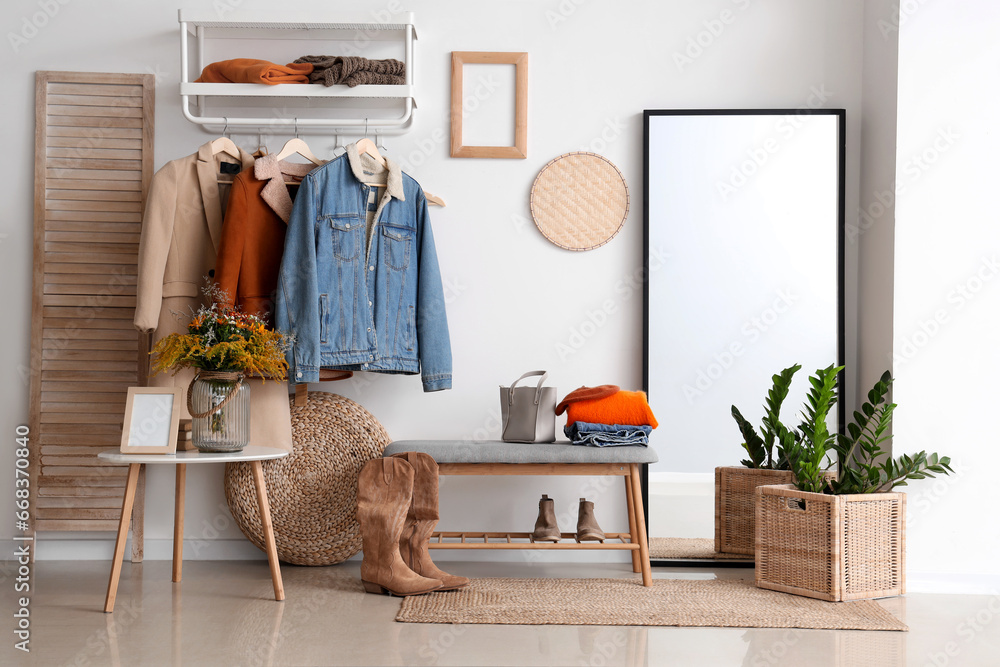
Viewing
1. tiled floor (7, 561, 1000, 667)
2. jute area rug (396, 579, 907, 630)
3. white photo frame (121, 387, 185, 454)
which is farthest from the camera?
white photo frame (121, 387, 185, 454)

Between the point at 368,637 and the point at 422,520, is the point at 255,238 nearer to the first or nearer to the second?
the point at 422,520

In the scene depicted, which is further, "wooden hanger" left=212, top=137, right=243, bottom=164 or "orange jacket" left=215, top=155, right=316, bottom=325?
"wooden hanger" left=212, top=137, right=243, bottom=164

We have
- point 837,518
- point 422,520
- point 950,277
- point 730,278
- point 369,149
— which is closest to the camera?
point 837,518

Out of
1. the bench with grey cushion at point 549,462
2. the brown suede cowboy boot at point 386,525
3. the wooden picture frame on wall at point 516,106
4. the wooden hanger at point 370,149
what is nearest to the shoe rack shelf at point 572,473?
the bench with grey cushion at point 549,462

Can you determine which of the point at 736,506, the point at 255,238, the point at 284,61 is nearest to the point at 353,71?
the point at 284,61

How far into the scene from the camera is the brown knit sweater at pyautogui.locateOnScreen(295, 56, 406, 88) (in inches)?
113

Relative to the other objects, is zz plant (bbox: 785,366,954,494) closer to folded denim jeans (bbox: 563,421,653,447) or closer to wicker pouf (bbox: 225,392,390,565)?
Answer: folded denim jeans (bbox: 563,421,653,447)

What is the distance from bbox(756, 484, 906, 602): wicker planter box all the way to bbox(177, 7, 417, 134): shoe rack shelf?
194cm

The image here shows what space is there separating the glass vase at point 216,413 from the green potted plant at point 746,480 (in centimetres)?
176

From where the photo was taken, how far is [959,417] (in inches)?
109

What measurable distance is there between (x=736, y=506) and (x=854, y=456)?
1.50 feet

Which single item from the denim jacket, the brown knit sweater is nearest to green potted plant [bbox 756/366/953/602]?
the denim jacket

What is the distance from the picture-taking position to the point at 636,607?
2.42m

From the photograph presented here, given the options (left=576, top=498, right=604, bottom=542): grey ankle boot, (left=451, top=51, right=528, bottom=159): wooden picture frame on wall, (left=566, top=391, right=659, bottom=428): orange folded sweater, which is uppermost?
(left=451, top=51, right=528, bottom=159): wooden picture frame on wall
